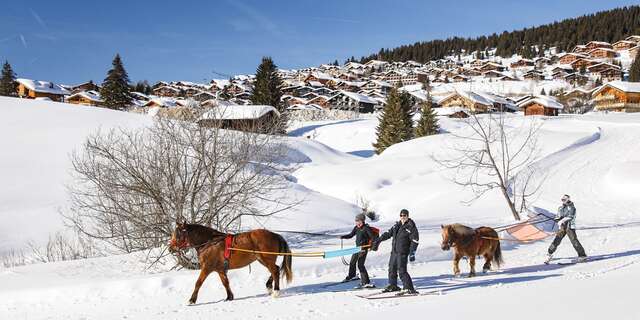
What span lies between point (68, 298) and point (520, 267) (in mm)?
9743

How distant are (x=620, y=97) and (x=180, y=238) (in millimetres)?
73628

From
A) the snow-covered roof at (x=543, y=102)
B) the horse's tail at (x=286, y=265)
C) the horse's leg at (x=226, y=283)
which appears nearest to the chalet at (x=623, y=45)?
the snow-covered roof at (x=543, y=102)

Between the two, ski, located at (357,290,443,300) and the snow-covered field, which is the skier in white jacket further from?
ski, located at (357,290,443,300)

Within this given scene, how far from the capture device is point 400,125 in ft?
163

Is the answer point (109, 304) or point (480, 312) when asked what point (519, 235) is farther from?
point (109, 304)

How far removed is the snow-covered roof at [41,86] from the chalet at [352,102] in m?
40.7

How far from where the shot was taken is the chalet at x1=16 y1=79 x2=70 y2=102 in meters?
73.8

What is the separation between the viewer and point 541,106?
69000mm

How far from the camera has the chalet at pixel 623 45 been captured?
136000 millimetres

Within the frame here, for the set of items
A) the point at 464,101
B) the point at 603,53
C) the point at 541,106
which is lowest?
the point at 541,106

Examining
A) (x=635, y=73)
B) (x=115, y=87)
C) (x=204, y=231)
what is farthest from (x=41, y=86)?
(x=635, y=73)

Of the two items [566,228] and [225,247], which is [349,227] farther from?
[225,247]

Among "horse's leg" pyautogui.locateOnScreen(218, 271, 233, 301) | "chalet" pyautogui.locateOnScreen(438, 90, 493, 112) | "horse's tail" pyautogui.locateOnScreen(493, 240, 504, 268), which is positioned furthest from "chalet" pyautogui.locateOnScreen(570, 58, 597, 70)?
"horse's leg" pyautogui.locateOnScreen(218, 271, 233, 301)

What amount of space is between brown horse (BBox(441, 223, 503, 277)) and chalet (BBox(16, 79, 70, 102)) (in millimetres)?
74796
